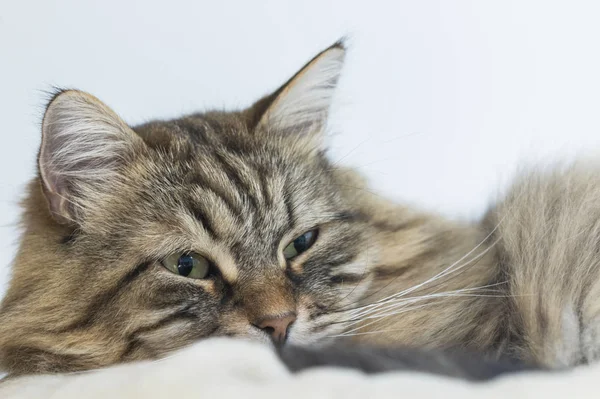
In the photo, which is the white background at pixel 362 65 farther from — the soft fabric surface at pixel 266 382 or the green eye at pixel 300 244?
the soft fabric surface at pixel 266 382

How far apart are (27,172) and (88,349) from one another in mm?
735

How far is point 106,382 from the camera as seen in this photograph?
83 centimetres

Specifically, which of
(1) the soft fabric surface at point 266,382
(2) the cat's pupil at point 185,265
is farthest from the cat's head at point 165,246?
(1) the soft fabric surface at point 266,382

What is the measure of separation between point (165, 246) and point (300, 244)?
27cm

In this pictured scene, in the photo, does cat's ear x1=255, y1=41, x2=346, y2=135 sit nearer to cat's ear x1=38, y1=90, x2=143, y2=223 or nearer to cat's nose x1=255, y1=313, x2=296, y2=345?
cat's ear x1=38, y1=90, x2=143, y2=223

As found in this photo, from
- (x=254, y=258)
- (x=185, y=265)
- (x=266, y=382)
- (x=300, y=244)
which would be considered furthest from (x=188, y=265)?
(x=266, y=382)

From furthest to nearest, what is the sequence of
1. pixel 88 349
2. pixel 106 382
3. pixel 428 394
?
1. pixel 88 349
2. pixel 106 382
3. pixel 428 394

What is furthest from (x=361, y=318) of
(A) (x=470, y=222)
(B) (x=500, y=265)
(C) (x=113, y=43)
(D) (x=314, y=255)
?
(C) (x=113, y=43)

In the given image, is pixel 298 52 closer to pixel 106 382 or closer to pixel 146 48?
pixel 146 48

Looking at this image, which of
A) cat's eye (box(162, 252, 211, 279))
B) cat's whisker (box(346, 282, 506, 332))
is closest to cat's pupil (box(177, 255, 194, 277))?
cat's eye (box(162, 252, 211, 279))

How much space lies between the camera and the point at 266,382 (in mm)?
768

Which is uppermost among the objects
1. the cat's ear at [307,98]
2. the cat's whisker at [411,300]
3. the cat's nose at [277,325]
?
the cat's ear at [307,98]

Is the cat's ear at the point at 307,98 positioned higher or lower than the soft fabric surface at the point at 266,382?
higher

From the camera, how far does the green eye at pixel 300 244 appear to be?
3.95 ft
